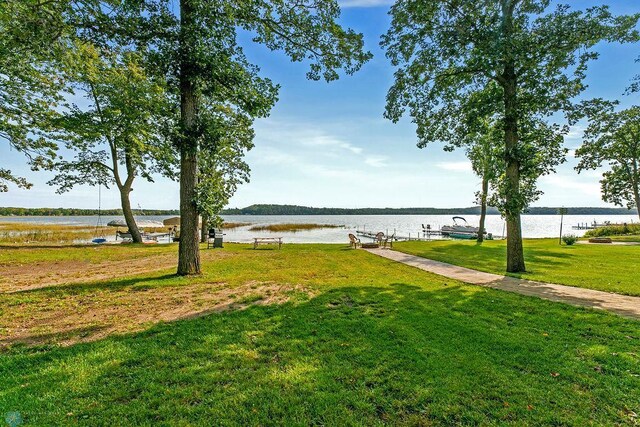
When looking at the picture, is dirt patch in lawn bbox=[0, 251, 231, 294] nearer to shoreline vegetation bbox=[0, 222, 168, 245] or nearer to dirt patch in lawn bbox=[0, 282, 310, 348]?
dirt patch in lawn bbox=[0, 282, 310, 348]

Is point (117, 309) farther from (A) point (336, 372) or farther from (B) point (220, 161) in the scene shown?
(B) point (220, 161)

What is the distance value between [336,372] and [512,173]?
10906mm

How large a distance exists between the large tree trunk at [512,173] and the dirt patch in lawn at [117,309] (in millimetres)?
8218

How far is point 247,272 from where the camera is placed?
10.9m

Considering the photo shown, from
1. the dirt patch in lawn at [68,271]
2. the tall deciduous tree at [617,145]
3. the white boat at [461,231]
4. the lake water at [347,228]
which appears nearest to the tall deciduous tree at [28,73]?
the dirt patch in lawn at [68,271]

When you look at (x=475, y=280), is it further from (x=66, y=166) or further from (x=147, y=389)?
(x=66, y=166)

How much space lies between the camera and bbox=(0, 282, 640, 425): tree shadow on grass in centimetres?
299

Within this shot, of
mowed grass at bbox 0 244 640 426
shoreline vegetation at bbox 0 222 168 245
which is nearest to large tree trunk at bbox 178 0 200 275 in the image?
mowed grass at bbox 0 244 640 426

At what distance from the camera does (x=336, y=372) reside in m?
3.76

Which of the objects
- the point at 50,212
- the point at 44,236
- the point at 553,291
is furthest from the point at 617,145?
the point at 50,212

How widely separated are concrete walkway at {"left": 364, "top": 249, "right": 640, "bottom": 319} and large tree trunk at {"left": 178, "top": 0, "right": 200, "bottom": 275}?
349 inches

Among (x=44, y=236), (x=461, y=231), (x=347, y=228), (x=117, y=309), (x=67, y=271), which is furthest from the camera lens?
(x=347, y=228)

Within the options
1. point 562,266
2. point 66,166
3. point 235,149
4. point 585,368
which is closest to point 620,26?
point 562,266

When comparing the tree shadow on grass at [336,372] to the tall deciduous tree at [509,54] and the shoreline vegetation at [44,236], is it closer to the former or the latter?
the tall deciduous tree at [509,54]
